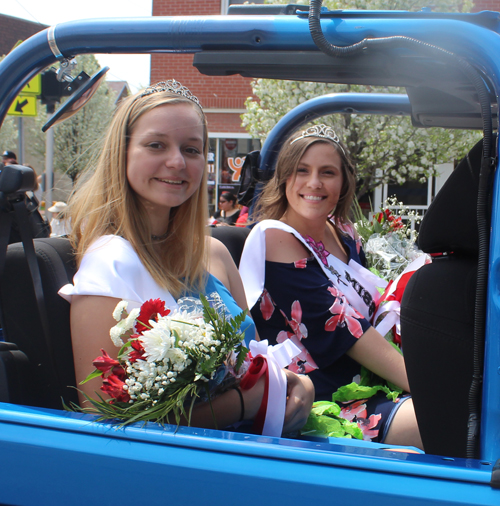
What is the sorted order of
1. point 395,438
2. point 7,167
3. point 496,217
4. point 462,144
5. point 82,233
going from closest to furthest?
point 496,217 < point 7,167 < point 82,233 < point 395,438 < point 462,144

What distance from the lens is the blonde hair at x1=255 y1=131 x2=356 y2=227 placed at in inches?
101

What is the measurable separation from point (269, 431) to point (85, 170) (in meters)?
1.12

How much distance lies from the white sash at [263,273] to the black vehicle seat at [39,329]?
81 cm

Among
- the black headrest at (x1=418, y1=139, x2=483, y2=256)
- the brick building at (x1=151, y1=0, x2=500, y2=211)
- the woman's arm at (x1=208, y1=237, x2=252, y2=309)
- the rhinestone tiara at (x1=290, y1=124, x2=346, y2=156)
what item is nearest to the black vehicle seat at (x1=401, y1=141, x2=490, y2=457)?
the black headrest at (x1=418, y1=139, x2=483, y2=256)

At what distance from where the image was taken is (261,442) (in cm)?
107

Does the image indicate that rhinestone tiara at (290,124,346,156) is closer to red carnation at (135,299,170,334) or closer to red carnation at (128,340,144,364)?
red carnation at (135,299,170,334)

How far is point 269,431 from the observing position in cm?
150

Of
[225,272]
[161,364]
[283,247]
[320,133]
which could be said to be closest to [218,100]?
[320,133]

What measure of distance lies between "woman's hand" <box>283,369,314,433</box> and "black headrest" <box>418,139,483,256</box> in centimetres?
64

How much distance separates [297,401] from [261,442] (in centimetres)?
53

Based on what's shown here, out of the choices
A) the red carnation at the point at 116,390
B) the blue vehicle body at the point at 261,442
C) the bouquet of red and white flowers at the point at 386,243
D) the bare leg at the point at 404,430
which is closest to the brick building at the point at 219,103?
the bouquet of red and white flowers at the point at 386,243

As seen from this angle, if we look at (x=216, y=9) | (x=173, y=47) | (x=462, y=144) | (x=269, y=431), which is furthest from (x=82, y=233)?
(x=216, y=9)

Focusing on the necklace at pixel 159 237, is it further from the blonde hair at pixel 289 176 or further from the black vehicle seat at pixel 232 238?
the blonde hair at pixel 289 176

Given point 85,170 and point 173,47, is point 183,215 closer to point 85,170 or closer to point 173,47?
point 85,170
